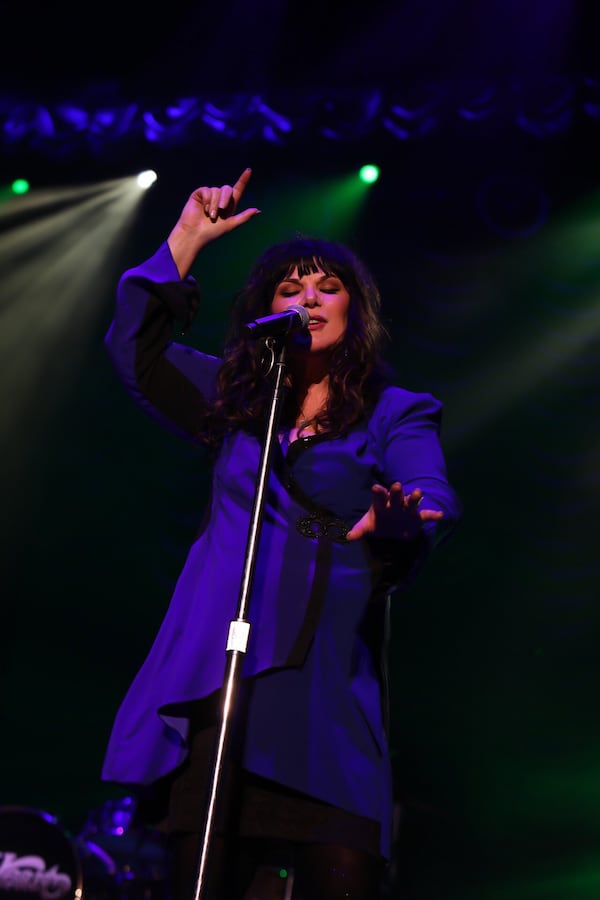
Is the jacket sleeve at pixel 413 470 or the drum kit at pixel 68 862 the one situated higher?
the jacket sleeve at pixel 413 470

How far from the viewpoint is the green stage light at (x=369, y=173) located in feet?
15.8

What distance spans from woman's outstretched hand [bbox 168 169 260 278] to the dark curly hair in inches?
7.1

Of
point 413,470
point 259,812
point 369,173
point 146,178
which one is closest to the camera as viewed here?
point 259,812

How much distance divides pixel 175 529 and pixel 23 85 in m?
2.52

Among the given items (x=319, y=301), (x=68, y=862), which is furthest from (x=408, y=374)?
(x=319, y=301)

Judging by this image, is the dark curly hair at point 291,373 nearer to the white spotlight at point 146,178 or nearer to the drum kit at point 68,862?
the drum kit at point 68,862

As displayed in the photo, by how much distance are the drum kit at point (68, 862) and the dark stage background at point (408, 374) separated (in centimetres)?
37

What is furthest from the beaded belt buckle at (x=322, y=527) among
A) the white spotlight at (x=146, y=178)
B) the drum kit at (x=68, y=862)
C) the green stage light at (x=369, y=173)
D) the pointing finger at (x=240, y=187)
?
the white spotlight at (x=146, y=178)

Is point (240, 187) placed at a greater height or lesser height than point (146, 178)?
lesser

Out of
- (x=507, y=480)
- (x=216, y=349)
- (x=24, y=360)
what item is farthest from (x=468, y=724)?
(x=24, y=360)

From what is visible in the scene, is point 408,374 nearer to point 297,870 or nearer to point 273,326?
point 273,326

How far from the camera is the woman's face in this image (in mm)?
1806

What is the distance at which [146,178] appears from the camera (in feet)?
16.3

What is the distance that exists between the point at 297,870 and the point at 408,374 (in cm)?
402
